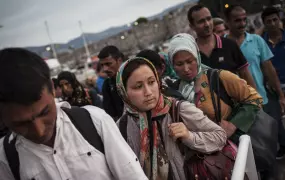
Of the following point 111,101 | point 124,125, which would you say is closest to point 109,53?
point 111,101

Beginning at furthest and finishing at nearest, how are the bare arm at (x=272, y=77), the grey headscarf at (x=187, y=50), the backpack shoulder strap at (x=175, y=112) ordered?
the bare arm at (x=272, y=77)
the grey headscarf at (x=187, y=50)
the backpack shoulder strap at (x=175, y=112)

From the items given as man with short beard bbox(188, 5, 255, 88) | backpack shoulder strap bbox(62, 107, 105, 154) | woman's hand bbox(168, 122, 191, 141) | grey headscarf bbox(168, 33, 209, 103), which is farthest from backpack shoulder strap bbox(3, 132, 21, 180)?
man with short beard bbox(188, 5, 255, 88)

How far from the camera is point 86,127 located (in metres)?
1.15

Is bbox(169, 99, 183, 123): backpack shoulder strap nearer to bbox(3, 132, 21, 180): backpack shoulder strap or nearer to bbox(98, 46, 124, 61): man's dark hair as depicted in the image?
bbox(3, 132, 21, 180): backpack shoulder strap

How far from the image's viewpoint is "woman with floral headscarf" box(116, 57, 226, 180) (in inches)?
60.9

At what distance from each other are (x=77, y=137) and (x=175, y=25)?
4971cm

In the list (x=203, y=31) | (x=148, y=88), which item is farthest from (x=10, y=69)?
(x=203, y=31)

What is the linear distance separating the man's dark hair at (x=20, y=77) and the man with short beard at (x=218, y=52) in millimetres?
2075

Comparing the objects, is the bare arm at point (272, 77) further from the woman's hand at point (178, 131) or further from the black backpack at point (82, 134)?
the black backpack at point (82, 134)

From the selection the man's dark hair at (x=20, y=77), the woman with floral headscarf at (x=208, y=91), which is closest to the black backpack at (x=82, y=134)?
the man's dark hair at (x=20, y=77)

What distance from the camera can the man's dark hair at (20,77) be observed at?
0.90 m

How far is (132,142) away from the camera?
1.69m

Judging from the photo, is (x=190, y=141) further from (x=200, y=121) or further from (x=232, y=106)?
(x=232, y=106)

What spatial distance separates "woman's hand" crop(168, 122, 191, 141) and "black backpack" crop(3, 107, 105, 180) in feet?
1.63
